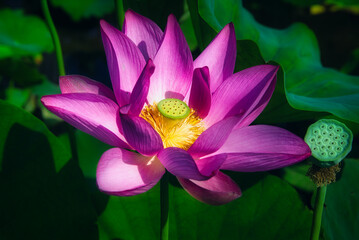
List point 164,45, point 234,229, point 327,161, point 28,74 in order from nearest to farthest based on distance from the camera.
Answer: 1. point 327,161
2. point 164,45
3. point 234,229
4. point 28,74

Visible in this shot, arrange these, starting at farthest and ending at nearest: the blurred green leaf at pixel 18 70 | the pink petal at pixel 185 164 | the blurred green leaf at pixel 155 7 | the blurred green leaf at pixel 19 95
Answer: the blurred green leaf at pixel 19 95, the blurred green leaf at pixel 18 70, the blurred green leaf at pixel 155 7, the pink petal at pixel 185 164

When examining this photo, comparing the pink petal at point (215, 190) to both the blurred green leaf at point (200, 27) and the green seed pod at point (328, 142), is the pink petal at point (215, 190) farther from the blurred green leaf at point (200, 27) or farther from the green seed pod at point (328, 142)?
the blurred green leaf at point (200, 27)

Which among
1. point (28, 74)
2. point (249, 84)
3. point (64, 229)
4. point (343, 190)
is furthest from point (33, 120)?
point (28, 74)

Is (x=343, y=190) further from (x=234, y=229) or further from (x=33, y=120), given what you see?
(x=33, y=120)

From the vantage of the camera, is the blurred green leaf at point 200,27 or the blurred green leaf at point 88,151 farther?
the blurred green leaf at point 88,151

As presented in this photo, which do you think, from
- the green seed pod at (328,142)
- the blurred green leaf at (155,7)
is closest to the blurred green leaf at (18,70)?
the blurred green leaf at (155,7)

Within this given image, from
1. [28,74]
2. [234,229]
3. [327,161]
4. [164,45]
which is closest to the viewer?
[327,161]

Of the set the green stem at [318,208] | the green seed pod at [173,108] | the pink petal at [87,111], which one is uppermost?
the pink petal at [87,111]

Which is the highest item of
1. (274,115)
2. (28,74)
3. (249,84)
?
(249,84)
